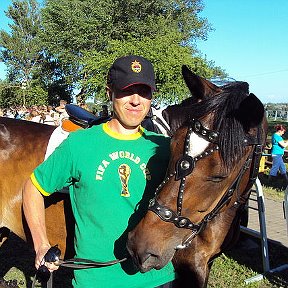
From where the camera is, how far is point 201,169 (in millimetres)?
1594

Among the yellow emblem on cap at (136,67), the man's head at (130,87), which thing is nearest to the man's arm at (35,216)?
the man's head at (130,87)

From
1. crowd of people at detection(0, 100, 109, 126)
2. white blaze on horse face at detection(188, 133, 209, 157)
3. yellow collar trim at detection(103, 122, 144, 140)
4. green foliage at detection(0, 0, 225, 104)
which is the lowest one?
white blaze on horse face at detection(188, 133, 209, 157)

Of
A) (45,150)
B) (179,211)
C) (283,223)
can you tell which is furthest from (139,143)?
(283,223)

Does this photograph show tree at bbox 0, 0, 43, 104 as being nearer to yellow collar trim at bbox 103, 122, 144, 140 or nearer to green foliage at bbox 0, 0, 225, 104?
green foliage at bbox 0, 0, 225, 104

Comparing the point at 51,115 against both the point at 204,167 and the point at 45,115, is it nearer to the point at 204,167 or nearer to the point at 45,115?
the point at 45,115

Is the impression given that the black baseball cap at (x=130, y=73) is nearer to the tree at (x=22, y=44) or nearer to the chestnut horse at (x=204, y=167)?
the chestnut horse at (x=204, y=167)

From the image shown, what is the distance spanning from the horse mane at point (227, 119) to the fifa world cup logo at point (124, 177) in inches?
16.1

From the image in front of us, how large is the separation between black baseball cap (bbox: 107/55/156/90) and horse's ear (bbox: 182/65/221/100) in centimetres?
24

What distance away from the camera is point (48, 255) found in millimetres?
1614

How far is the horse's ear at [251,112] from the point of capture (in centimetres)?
166

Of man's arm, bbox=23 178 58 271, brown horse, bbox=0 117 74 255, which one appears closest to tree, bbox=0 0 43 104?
brown horse, bbox=0 117 74 255

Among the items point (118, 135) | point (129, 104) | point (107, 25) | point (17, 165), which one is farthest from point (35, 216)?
point (107, 25)

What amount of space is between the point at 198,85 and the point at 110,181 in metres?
0.70

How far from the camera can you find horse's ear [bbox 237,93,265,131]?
5.46 ft
